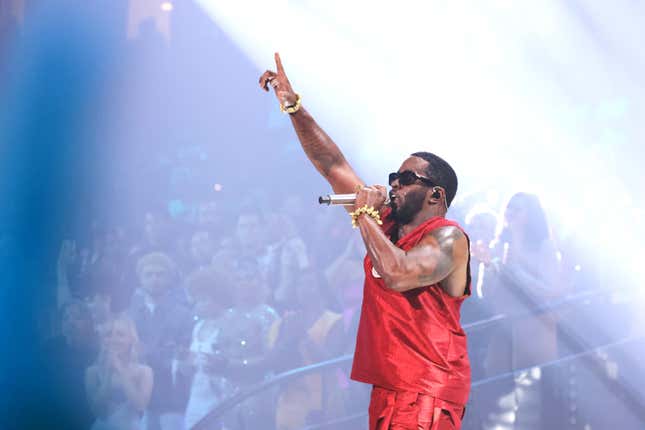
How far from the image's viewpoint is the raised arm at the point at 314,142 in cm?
285

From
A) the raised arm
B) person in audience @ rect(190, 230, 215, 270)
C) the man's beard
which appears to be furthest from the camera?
person in audience @ rect(190, 230, 215, 270)

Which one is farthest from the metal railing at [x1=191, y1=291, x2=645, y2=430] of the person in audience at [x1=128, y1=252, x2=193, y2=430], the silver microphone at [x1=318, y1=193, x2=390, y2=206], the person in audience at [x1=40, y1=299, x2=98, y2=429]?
the silver microphone at [x1=318, y1=193, x2=390, y2=206]

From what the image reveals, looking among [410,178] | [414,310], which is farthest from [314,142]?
[414,310]

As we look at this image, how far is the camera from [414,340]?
228 centimetres

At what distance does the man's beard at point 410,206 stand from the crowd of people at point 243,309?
203 centimetres

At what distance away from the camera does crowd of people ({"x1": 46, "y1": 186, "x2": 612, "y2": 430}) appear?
453 cm

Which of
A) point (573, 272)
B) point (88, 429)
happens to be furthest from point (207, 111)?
point (573, 272)

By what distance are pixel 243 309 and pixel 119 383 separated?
91 cm

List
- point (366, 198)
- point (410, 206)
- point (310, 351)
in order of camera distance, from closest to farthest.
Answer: point (366, 198) → point (410, 206) → point (310, 351)

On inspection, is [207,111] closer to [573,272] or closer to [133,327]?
[133,327]

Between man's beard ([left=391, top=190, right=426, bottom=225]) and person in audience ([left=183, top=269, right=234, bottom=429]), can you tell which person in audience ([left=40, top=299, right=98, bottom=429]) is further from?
man's beard ([left=391, top=190, right=426, bottom=225])

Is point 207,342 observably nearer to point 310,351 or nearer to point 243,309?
point 243,309

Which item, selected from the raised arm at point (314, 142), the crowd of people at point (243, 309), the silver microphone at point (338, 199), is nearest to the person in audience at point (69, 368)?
the crowd of people at point (243, 309)

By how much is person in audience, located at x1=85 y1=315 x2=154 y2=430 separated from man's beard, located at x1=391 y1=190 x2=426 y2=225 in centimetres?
271
